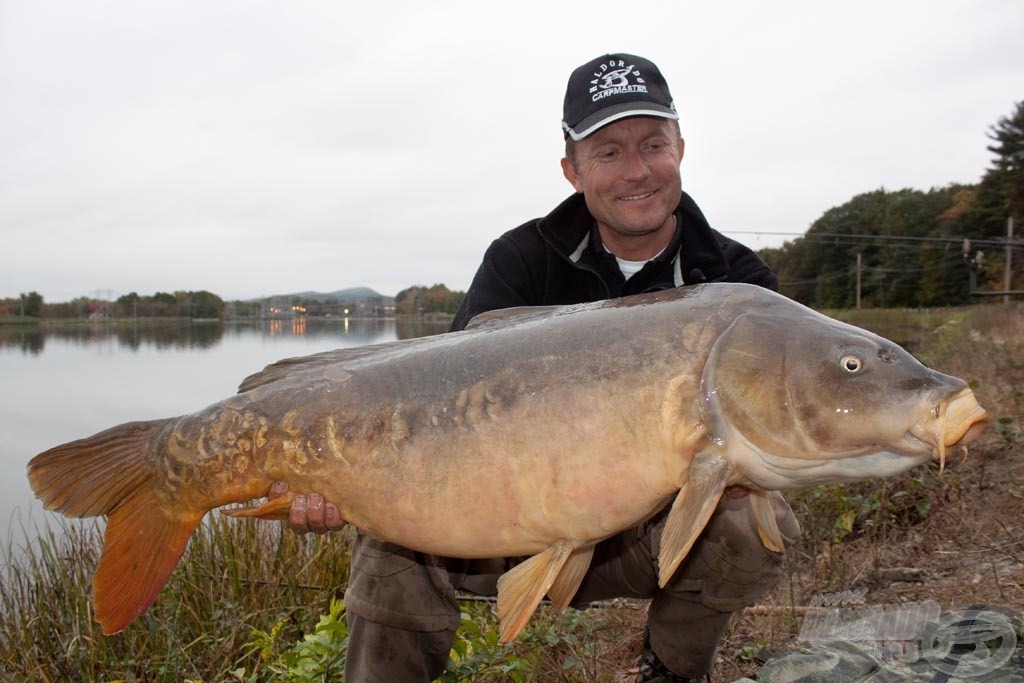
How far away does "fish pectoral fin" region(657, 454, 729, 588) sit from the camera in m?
1.48

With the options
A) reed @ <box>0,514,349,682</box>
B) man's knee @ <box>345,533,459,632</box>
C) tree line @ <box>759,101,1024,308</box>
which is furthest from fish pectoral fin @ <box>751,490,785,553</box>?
tree line @ <box>759,101,1024,308</box>

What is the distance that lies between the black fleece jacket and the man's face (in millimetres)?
99

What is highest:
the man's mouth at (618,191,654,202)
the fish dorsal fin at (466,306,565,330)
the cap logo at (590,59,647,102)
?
the cap logo at (590,59,647,102)

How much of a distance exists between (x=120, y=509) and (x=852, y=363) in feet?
5.95

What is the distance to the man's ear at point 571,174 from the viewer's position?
2826 millimetres

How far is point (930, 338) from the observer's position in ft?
61.5

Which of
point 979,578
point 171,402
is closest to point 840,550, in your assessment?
point 979,578

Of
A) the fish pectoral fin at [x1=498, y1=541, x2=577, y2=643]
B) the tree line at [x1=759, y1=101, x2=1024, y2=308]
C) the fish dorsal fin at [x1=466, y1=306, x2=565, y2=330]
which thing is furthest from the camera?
the tree line at [x1=759, y1=101, x2=1024, y2=308]

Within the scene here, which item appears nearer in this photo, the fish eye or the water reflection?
the fish eye

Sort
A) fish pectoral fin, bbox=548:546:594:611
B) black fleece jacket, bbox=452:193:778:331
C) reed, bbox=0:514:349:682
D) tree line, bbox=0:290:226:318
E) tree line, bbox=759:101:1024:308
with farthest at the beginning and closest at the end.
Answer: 1. tree line, bbox=0:290:226:318
2. tree line, bbox=759:101:1024:308
3. reed, bbox=0:514:349:682
4. black fleece jacket, bbox=452:193:778:331
5. fish pectoral fin, bbox=548:546:594:611

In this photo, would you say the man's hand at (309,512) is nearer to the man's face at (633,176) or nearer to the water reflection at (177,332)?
the man's face at (633,176)

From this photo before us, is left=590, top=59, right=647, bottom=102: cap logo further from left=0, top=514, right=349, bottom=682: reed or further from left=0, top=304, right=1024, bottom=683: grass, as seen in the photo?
left=0, top=514, right=349, bottom=682: reed

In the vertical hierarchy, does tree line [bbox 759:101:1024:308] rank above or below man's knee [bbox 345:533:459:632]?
above

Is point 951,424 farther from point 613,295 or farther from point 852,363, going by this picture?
point 613,295
